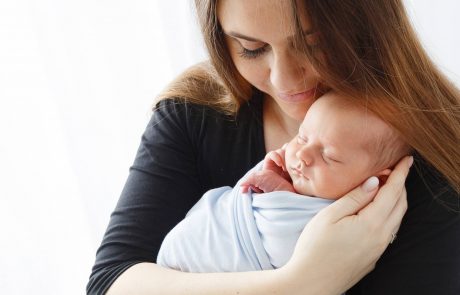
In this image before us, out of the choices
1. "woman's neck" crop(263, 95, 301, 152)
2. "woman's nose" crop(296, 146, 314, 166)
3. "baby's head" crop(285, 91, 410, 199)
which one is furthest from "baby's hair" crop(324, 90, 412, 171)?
"woman's neck" crop(263, 95, 301, 152)

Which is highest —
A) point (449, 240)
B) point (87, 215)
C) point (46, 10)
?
point (46, 10)

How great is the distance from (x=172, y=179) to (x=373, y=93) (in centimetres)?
56

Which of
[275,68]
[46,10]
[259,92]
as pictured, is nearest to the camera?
[275,68]

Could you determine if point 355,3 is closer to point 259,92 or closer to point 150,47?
point 259,92

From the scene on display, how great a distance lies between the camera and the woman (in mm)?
1107

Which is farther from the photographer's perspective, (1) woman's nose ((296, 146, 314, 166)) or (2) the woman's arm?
(1) woman's nose ((296, 146, 314, 166))

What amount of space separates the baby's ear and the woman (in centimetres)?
3

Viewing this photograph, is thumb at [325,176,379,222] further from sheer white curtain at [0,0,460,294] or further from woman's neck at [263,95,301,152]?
sheer white curtain at [0,0,460,294]

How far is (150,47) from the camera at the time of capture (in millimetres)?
2117

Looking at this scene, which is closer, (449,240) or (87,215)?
(449,240)

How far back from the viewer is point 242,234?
1216mm

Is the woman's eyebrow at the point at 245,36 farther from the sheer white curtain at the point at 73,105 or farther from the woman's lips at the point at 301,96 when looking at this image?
the sheer white curtain at the point at 73,105

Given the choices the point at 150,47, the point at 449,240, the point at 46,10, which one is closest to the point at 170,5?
the point at 150,47

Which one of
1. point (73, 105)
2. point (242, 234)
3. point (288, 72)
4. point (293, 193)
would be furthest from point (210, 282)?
point (73, 105)
